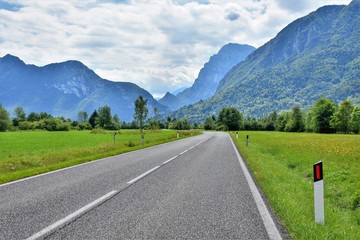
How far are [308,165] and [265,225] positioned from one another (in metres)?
10.9

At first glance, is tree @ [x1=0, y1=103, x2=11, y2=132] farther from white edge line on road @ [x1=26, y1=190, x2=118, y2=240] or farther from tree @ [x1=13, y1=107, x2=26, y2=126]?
white edge line on road @ [x1=26, y1=190, x2=118, y2=240]

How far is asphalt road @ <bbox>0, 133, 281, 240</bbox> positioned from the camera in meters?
4.51

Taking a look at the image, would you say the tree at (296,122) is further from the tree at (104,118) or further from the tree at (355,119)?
the tree at (104,118)

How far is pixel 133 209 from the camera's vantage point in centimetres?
576

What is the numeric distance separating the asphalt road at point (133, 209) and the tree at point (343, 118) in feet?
260

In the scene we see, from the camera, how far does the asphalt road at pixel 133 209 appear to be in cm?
451

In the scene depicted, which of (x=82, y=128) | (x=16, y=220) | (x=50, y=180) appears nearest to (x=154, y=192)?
(x=16, y=220)

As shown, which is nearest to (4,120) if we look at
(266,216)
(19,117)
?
(19,117)

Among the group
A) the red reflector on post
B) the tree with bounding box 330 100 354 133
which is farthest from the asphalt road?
the tree with bounding box 330 100 354 133

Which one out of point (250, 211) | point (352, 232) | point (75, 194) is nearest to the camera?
point (352, 232)

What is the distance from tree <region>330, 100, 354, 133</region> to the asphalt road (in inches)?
3123

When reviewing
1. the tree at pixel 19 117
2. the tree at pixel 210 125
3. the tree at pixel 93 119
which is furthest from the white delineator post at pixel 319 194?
the tree at pixel 93 119

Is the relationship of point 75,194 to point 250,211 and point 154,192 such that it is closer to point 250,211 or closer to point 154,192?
point 154,192

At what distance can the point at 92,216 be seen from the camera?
526 centimetres
